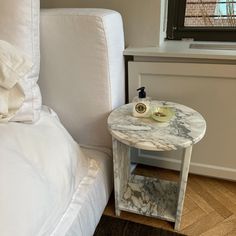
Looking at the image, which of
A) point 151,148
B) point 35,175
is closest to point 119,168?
point 151,148

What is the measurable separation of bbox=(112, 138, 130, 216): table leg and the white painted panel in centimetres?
30

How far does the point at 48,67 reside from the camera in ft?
3.59

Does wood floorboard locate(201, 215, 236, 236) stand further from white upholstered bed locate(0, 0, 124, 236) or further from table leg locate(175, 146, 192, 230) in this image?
white upholstered bed locate(0, 0, 124, 236)

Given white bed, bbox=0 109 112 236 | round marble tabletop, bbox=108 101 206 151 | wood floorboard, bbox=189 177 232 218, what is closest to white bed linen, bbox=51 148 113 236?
white bed, bbox=0 109 112 236

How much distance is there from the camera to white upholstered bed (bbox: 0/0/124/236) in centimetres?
69

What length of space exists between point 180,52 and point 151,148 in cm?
49

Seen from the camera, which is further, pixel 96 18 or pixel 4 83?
pixel 96 18

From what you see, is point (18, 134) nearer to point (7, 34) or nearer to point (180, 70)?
point (7, 34)

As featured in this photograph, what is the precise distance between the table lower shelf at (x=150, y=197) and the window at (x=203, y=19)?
2.48 ft

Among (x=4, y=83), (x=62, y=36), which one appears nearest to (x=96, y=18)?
(x=62, y=36)

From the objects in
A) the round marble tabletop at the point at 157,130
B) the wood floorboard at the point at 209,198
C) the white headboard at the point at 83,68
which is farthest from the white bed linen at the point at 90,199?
the wood floorboard at the point at 209,198

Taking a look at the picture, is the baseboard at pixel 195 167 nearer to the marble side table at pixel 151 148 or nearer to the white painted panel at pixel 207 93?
the white painted panel at pixel 207 93

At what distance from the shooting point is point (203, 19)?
1.27 metres

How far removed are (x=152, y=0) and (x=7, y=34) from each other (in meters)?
0.62
